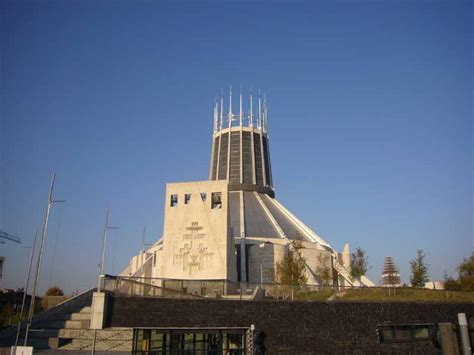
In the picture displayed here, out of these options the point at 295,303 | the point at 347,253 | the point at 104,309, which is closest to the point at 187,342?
the point at 104,309

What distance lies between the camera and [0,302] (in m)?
51.1

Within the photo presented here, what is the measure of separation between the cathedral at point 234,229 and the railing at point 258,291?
0.72 meters

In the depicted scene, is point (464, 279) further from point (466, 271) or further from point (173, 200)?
point (173, 200)

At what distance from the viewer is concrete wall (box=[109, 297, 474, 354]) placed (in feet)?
60.2

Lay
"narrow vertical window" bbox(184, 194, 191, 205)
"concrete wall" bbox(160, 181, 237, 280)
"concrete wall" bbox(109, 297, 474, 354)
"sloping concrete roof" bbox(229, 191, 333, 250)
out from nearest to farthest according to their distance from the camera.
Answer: "concrete wall" bbox(109, 297, 474, 354) → "concrete wall" bbox(160, 181, 237, 280) → "narrow vertical window" bbox(184, 194, 191, 205) → "sloping concrete roof" bbox(229, 191, 333, 250)

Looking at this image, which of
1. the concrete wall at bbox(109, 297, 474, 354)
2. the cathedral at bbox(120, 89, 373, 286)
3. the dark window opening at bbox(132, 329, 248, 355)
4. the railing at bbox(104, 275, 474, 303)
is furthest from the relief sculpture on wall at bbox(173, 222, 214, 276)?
the dark window opening at bbox(132, 329, 248, 355)

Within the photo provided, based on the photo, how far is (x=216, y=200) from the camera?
37469mm

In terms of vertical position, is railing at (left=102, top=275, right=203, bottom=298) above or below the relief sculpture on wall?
below

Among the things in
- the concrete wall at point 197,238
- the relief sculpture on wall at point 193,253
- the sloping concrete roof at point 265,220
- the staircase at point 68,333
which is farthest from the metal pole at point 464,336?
the sloping concrete roof at point 265,220

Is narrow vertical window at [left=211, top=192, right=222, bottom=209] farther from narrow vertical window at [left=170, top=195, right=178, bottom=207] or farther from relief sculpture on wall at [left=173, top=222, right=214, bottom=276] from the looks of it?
narrow vertical window at [left=170, top=195, right=178, bottom=207]

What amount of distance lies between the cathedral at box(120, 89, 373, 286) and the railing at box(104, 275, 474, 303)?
72cm

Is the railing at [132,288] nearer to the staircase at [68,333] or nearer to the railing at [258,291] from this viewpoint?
the railing at [258,291]

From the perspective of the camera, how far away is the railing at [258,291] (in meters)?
18.8

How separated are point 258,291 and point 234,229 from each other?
31.2 m
